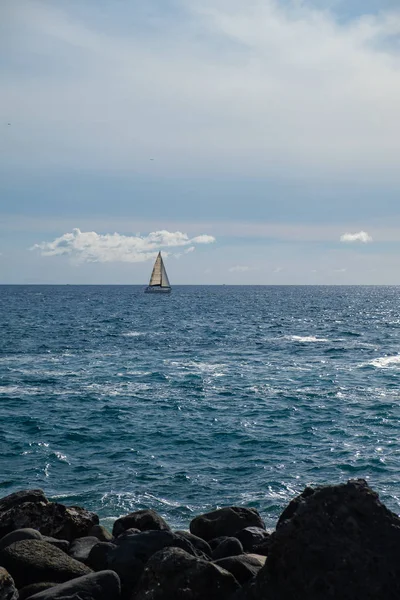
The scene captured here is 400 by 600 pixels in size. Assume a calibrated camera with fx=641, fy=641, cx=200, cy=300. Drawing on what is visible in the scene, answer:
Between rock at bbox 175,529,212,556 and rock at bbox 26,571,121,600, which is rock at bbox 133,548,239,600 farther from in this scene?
rock at bbox 175,529,212,556

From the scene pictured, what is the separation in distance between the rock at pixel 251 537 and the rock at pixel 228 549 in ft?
2.80

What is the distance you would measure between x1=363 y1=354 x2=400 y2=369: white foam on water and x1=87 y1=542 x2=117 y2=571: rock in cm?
4498

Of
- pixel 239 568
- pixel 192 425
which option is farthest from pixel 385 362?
pixel 239 568

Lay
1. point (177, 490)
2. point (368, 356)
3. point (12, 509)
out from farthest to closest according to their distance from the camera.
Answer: point (368, 356) < point (177, 490) < point (12, 509)

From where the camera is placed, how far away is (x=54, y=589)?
11.0 metres

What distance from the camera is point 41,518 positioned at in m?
16.0

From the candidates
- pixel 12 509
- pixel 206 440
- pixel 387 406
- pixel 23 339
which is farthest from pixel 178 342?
pixel 12 509

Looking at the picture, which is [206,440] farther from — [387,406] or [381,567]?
[381,567]

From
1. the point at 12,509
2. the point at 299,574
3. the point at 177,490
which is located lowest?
the point at 177,490

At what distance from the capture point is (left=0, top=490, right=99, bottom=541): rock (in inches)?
628

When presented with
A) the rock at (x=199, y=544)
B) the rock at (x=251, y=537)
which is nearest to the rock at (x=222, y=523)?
the rock at (x=251, y=537)

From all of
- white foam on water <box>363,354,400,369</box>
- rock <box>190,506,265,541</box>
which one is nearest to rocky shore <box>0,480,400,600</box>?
rock <box>190,506,265,541</box>

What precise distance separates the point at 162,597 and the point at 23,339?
2691 inches

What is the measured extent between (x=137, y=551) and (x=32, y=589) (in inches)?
85.2
